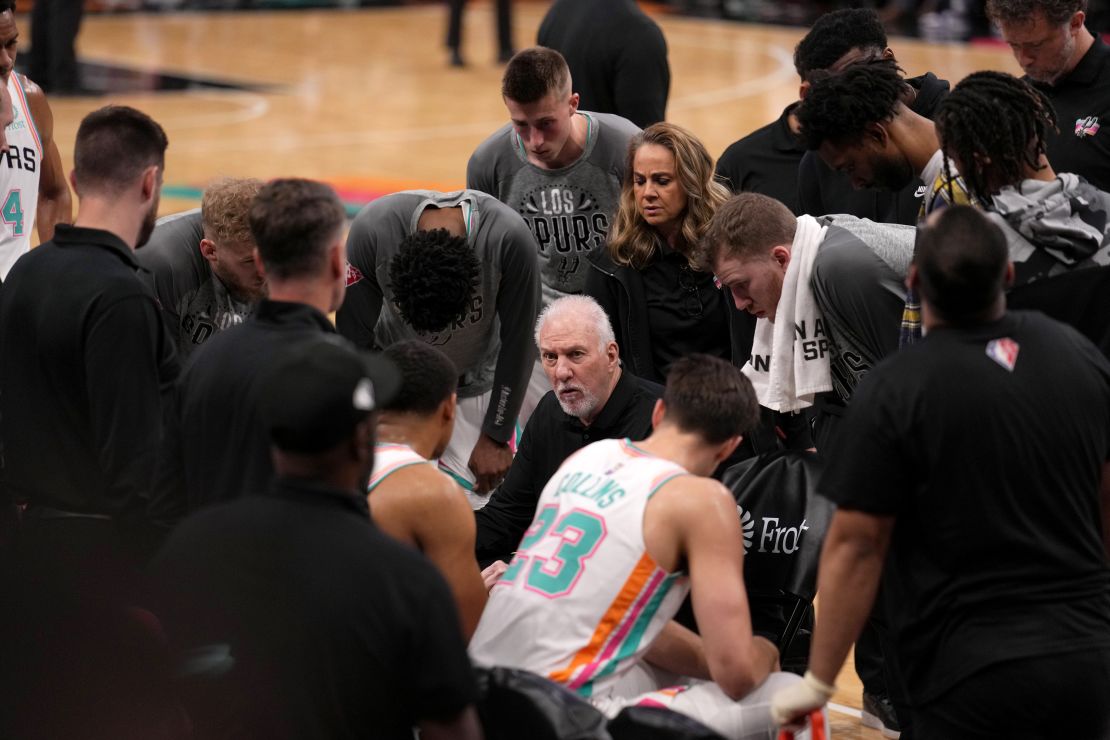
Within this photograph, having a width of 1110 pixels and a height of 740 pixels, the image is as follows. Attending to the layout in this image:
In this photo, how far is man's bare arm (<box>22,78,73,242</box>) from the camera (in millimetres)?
5793

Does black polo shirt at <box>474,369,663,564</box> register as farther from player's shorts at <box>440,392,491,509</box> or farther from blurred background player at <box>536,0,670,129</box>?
blurred background player at <box>536,0,670,129</box>

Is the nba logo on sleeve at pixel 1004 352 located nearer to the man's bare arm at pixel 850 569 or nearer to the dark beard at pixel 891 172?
the man's bare arm at pixel 850 569

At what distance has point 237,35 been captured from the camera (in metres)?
19.5

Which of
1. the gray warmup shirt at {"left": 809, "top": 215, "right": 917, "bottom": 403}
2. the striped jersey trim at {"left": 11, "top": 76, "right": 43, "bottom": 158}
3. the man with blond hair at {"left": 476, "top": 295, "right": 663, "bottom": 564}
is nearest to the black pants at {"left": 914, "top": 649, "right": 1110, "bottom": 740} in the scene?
the gray warmup shirt at {"left": 809, "top": 215, "right": 917, "bottom": 403}

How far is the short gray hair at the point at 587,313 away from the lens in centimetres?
464

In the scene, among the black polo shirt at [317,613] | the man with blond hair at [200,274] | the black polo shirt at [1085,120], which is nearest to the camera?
the black polo shirt at [317,613]

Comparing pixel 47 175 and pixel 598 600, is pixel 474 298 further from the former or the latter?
pixel 47 175

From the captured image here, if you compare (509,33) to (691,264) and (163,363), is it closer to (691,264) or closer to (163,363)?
(691,264)

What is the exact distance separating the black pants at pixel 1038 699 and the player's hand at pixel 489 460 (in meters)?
2.37

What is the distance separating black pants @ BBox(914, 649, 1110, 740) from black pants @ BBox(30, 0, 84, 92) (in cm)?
1220

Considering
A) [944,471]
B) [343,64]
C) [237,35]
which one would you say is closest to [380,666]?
[944,471]

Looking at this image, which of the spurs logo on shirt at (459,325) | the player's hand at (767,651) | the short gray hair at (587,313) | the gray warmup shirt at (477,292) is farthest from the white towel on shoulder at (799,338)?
the spurs logo on shirt at (459,325)

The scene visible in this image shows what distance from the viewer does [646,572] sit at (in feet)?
11.1

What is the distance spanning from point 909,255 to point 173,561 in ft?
7.26
